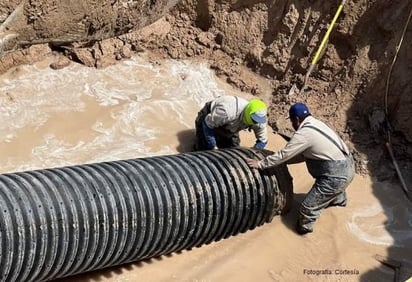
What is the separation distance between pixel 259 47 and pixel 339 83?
1.27m

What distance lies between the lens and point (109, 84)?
9344 millimetres

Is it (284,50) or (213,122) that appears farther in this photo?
(284,50)

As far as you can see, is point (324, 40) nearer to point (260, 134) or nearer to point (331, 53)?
point (331, 53)

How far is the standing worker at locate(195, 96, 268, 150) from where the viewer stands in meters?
7.74

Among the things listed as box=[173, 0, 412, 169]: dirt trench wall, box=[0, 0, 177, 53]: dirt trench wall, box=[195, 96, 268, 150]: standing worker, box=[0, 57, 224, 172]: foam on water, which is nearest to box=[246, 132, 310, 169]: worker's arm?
box=[195, 96, 268, 150]: standing worker

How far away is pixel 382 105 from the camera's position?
894cm

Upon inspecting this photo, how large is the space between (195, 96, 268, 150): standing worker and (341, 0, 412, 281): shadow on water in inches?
61.7

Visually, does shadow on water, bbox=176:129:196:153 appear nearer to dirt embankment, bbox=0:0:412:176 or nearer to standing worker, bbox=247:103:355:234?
dirt embankment, bbox=0:0:412:176

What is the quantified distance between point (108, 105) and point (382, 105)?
3.51m

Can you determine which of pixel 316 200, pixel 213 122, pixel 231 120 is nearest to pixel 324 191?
pixel 316 200

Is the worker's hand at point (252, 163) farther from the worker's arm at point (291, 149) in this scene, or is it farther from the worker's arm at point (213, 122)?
the worker's arm at point (213, 122)

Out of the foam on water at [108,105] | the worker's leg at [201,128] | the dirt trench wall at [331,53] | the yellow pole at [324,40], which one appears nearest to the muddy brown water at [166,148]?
the foam on water at [108,105]

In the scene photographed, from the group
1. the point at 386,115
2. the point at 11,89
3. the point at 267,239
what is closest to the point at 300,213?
the point at 267,239

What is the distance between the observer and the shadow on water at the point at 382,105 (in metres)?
8.26
